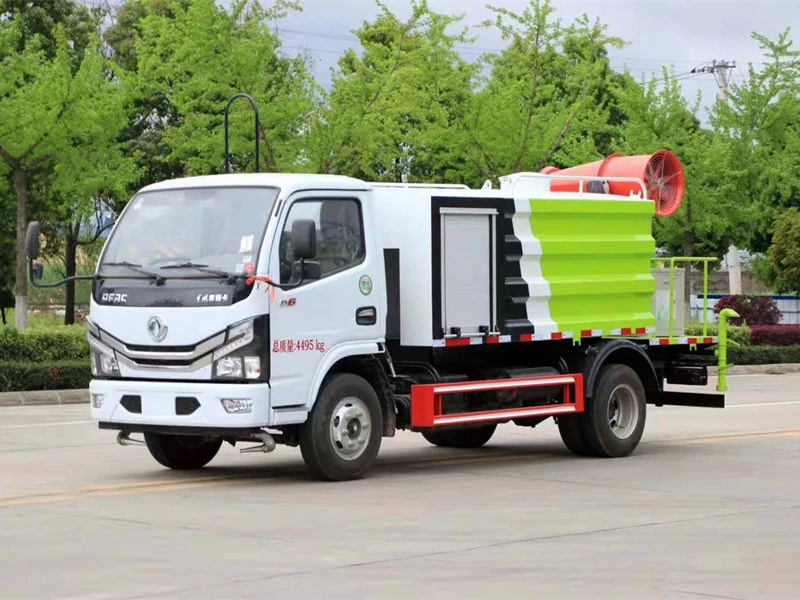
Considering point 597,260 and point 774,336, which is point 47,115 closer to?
point 597,260

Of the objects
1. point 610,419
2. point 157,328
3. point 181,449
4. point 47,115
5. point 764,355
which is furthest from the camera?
point 764,355

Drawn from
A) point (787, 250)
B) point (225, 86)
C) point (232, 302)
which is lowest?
point (232, 302)

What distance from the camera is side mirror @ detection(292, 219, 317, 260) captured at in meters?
12.4

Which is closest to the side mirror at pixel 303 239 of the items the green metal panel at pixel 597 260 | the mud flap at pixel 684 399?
the green metal panel at pixel 597 260

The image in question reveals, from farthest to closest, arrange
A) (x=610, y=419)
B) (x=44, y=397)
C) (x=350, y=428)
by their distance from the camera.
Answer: (x=44, y=397), (x=610, y=419), (x=350, y=428)

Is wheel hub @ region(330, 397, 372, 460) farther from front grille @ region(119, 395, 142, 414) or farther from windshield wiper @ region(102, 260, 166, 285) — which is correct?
windshield wiper @ region(102, 260, 166, 285)

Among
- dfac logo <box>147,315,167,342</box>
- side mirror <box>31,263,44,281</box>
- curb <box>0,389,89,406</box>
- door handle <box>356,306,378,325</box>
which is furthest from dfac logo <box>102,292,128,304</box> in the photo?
curb <box>0,389,89,406</box>

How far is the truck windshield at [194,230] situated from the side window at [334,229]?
1.12 feet

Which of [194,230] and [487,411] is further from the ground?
[194,230]

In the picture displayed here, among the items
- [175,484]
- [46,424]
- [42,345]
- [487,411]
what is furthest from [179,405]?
[42,345]

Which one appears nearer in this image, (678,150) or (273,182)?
(273,182)

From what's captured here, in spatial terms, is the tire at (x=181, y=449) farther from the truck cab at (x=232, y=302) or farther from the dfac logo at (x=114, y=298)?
the dfac logo at (x=114, y=298)

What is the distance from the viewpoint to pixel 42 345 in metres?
25.2

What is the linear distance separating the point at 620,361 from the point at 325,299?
4.16 metres
